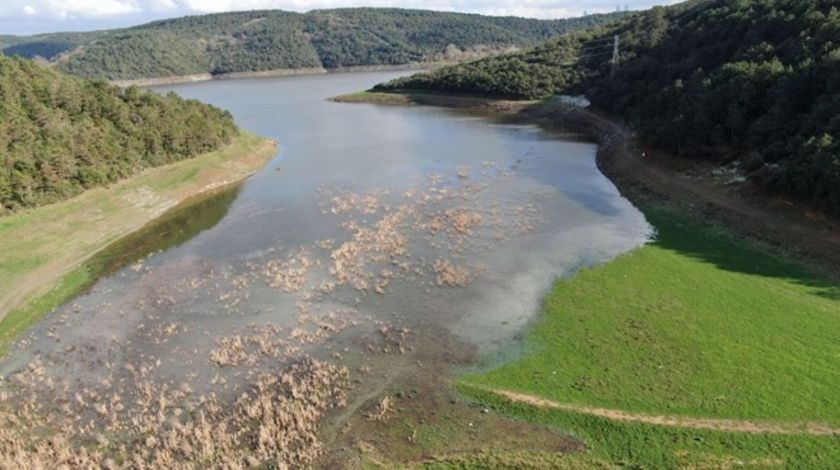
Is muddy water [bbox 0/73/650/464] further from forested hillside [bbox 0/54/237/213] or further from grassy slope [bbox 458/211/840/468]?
forested hillside [bbox 0/54/237/213]

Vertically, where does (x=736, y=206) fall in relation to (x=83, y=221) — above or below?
above

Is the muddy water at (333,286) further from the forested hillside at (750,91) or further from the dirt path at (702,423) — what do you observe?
the forested hillside at (750,91)

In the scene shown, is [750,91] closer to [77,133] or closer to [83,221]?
[83,221]

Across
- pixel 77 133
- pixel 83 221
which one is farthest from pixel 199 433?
pixel 77 133

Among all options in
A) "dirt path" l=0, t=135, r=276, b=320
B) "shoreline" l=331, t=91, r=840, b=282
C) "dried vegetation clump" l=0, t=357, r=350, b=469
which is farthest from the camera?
"dirt path" l=0, t=135, r=276, b=320

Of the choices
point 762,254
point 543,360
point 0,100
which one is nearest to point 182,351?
point 543,360

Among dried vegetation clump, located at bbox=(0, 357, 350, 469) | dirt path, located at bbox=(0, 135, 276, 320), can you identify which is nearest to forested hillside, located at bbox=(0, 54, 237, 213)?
dirt path, located at bbox=(0, 135, 276, 320)
